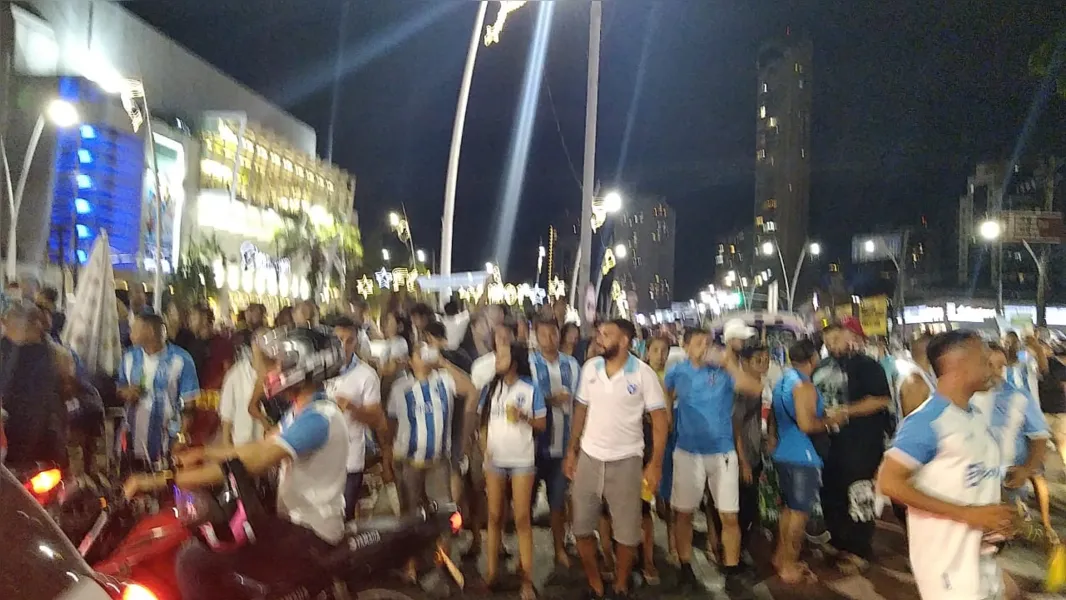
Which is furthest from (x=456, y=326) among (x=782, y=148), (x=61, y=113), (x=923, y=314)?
(x=782, y=148)

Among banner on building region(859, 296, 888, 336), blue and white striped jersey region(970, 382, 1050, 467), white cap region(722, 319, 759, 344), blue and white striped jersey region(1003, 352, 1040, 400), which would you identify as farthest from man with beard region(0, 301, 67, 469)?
banner on building region(859, 296, 888, 336)

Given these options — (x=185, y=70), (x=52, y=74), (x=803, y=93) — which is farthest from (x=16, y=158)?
(x=803, y=93)

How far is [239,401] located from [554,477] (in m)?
2.57

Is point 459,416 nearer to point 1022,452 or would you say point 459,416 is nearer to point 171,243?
point 1022,452

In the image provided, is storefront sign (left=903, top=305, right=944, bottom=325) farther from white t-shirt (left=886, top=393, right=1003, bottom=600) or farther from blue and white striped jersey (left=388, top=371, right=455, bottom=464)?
white t-shirt (left=886, top=393, right=1003, bottom=600)

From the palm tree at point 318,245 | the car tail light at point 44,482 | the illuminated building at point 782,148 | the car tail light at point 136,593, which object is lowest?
the car tail light at point 136,593

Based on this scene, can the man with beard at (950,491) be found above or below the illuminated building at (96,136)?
below

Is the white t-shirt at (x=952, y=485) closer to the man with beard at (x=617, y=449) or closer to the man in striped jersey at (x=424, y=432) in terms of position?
the man with beard at (x=617, y=449)

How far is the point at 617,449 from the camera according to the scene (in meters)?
5.93

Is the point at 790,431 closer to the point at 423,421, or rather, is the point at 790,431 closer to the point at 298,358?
the point at 423,421

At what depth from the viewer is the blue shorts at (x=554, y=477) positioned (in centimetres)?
677

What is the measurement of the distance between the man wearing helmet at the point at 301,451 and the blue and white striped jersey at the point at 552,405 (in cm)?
311

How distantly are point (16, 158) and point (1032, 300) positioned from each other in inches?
2346

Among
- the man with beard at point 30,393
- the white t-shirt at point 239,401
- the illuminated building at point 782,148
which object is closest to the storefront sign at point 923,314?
the white t-shirt at point 239,401
